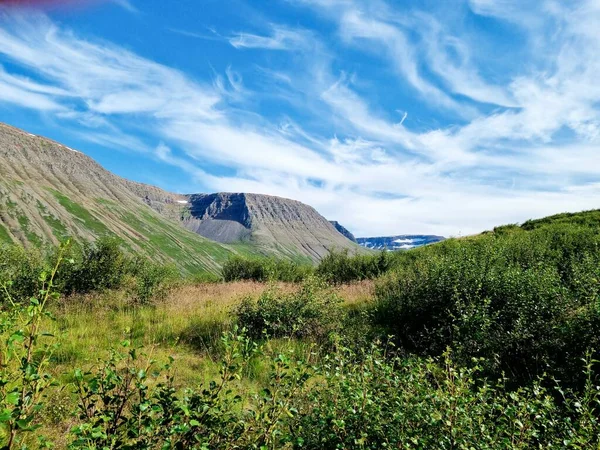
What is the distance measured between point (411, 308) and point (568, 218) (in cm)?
1651

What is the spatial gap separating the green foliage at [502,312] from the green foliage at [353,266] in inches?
300

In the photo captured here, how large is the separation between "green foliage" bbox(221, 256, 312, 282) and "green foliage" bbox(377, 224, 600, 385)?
1013cm

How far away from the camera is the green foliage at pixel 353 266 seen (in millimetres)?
21094

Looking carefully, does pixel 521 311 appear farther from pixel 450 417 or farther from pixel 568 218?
pixel 568 218

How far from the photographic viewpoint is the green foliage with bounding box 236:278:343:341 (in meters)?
9.66

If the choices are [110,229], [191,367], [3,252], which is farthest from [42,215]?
[191,367]

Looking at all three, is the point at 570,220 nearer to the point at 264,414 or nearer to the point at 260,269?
the point at 260,269

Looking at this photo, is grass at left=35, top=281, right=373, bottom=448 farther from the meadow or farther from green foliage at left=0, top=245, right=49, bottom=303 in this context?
green foliage at left=0, top=245, right=49, bottom=303

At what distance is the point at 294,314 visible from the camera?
9.91 meters

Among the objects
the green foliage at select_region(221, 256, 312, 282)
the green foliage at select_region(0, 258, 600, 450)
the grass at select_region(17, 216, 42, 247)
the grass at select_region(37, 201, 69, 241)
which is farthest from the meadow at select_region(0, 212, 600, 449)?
the grass at select_region(37, 201, 69, 241)

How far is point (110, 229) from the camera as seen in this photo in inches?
7441

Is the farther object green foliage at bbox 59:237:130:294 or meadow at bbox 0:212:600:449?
green foliage at bbox 59:237:130:294

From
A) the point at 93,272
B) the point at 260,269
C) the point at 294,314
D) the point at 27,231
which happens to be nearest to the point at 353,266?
the point at 260,269

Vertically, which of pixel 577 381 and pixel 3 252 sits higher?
pixel 3 252
